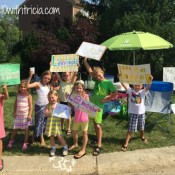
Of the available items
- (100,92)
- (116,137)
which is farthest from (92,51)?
(116,137)

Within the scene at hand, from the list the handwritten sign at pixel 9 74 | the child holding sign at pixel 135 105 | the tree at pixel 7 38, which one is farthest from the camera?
the tree at pixel 7 38

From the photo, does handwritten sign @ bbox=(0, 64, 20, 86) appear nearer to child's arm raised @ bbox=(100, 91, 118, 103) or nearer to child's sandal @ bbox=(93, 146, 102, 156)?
child's arm raised @ bbox=(100, 91, 118, 103)

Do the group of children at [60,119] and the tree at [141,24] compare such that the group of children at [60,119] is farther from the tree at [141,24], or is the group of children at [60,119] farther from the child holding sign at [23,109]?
the tree at [141,24]

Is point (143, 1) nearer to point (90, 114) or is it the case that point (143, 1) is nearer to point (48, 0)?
point (90, 114)

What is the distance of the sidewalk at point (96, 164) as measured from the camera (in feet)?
16.2

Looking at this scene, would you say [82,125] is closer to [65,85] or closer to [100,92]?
[100,92]

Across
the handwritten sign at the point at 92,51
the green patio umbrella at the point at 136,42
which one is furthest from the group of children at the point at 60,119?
the green patio umbrella at the point at 136,42

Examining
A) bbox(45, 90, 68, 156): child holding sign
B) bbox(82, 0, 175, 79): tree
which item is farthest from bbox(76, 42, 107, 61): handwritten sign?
bbox(82, 0, 175, 79): tree

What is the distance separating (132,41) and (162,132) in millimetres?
2065

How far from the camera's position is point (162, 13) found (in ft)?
53.8

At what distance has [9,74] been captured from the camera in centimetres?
541

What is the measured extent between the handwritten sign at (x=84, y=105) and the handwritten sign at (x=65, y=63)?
95 centimetres

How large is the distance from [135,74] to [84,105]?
46.3 inches

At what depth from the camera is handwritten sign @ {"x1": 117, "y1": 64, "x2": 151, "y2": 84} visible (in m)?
5.74
